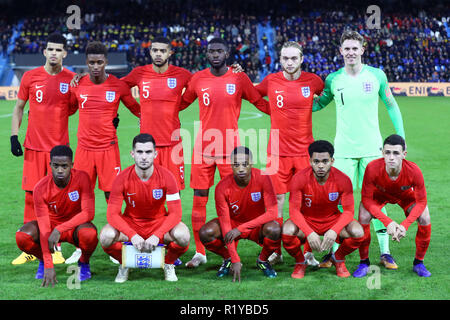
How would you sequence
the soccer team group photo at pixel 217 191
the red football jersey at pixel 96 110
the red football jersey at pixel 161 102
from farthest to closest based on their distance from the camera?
the red football jersey at pixel 161 102, the red football jersey at pixel 96 110, the soccer team group photo at pixel 217 191

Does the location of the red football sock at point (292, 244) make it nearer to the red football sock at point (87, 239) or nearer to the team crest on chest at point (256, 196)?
the team crest on chest at point (256, 196)

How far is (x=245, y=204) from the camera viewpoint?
552 centimetres

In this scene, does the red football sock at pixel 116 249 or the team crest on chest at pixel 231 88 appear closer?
the red football sock at pixel 116 249

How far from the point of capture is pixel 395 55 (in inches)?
1254

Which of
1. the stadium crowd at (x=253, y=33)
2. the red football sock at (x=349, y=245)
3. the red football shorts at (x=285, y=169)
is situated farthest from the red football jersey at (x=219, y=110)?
the stadium crowd at (x=253, y=33)

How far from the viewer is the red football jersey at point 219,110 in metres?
5.96

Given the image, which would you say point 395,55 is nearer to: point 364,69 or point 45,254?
point 364,69

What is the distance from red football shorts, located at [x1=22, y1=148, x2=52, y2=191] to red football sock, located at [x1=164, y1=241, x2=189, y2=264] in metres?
1.74

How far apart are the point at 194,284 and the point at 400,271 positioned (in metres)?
1.98

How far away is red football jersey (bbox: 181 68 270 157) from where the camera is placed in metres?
5.96

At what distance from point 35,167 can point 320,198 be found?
9.90 ft

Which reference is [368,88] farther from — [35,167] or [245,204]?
[35,167]

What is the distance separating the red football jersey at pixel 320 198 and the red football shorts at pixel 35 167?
2660mm

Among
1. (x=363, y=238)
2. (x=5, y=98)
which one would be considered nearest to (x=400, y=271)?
(x=363, y=238)
